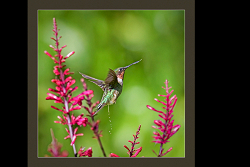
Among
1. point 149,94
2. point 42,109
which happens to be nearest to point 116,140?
point 149,94

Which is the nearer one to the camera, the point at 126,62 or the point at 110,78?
the point at 110,78

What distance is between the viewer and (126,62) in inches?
120

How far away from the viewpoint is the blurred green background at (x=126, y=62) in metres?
2.86

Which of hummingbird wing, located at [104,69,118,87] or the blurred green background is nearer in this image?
hummingbird wing, located at [104,69,118,87]

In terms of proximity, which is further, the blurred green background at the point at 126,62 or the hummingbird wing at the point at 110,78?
the blurred green background at the point at 126,62

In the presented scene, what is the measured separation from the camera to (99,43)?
3152mm

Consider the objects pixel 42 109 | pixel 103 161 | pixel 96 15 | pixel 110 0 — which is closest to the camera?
pixel 103 161

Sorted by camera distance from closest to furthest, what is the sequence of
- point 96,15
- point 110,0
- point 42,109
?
1. point 110,0
2. point 42,109
3. point 96,15

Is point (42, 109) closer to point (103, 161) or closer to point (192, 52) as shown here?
point (103, 161)

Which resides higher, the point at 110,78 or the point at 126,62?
the point at 126,62

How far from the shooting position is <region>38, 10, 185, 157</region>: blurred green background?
2.86 m

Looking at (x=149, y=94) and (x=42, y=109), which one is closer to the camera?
(x=42, y=109)

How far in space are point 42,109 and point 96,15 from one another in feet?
4.25

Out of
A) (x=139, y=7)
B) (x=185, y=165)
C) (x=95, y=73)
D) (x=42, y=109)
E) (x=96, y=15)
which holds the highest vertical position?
(x=96, y=15)
